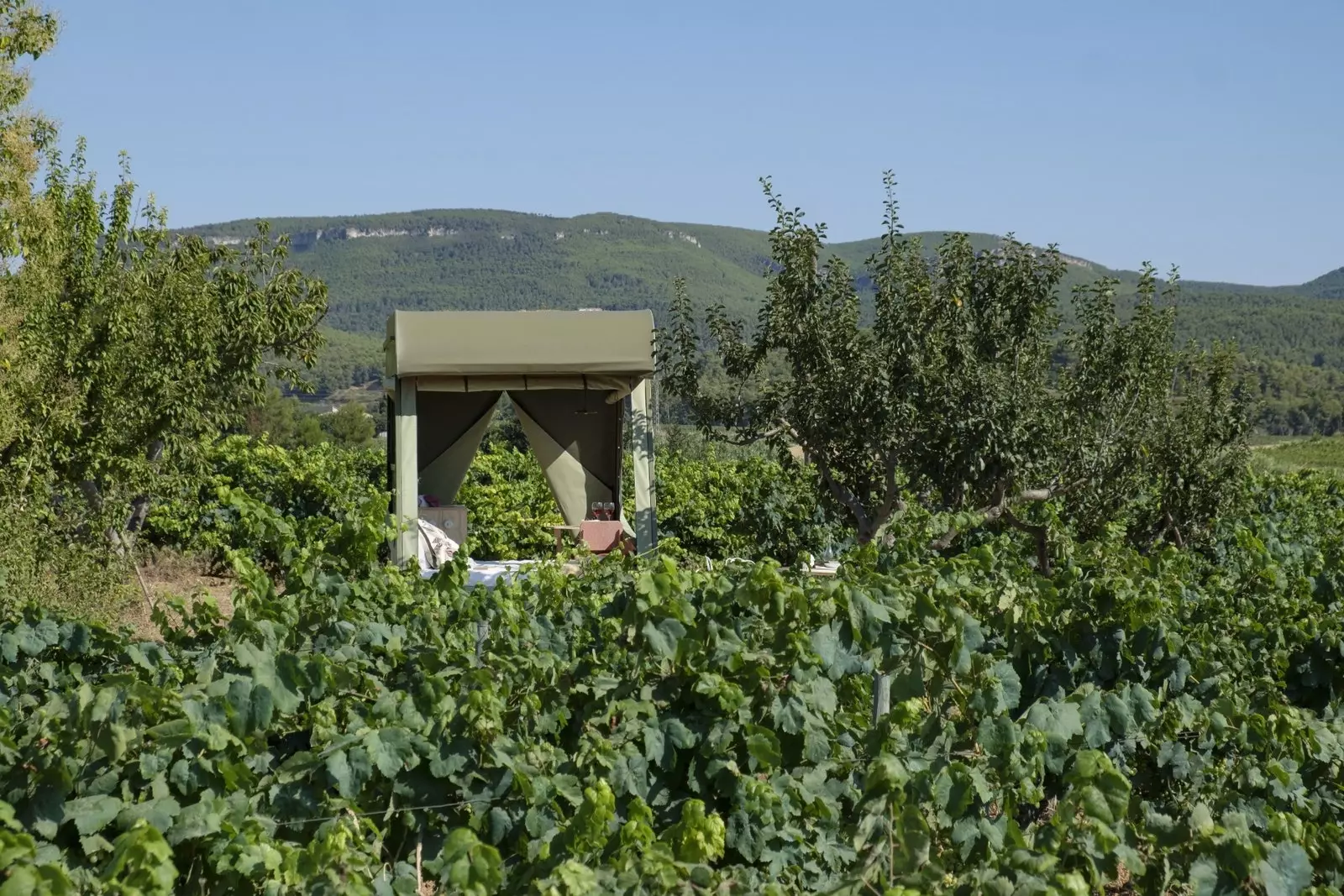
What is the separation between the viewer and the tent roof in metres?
9.61

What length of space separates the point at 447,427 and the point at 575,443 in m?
1.14

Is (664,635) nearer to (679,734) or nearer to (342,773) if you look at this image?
(679,734)

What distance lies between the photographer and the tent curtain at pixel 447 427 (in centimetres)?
1190

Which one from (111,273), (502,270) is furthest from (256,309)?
(502,270)

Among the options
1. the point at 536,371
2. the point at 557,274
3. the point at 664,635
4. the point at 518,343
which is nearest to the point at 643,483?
the point at 536,371

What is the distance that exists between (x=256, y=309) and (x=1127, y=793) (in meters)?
9.90

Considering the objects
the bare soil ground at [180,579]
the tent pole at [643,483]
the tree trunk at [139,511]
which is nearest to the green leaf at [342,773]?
the tent pole at [643,483]

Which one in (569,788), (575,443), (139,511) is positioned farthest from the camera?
(575,443)

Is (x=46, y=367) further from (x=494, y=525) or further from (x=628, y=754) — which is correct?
(x=628, y=754)

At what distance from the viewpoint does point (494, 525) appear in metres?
12.7

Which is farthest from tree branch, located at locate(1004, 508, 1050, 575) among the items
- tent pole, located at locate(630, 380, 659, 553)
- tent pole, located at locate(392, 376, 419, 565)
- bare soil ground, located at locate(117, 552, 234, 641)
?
bare soil ground, located at locate(117, 552, 234, 641)

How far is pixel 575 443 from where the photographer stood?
38.9ft

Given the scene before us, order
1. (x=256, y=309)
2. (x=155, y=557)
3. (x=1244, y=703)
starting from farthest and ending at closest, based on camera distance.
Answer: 1. (x=155, y=557)
2. (x=256, y=309)
3. (x=1244, y=703)

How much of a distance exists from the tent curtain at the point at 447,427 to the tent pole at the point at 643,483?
2.05 meters
